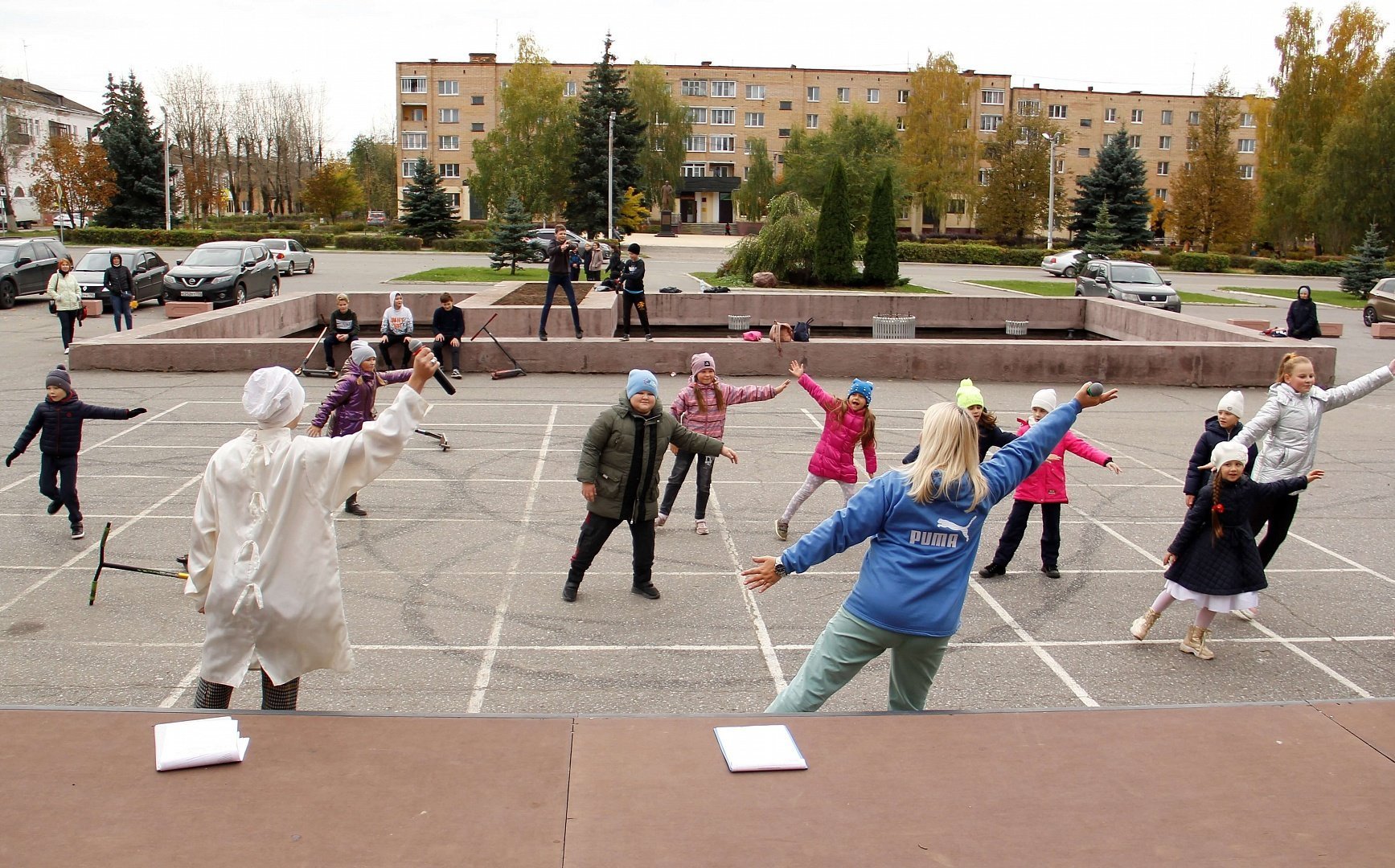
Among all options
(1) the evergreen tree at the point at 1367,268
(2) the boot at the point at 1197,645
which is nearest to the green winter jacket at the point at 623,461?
(2) the boot at the point at 1197,645

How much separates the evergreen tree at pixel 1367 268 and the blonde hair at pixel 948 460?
45424 mm

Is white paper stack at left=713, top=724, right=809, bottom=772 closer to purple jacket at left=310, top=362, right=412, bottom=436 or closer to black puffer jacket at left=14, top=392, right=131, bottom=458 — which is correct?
purple jacket at left=310, top=362, right=412, bottom=436

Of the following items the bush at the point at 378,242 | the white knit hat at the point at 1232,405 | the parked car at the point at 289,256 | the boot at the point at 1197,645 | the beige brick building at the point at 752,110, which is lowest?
the boot at the point at 1197,645

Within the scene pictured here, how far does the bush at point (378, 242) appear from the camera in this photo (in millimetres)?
59406

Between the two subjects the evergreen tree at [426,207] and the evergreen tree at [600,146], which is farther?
the evergreen tree at [600,146]

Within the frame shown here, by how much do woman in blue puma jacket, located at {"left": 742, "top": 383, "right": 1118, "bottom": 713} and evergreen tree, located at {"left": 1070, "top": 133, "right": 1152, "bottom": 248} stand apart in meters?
61.8

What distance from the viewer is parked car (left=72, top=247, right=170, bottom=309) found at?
3012cm

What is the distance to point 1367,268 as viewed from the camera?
143ft

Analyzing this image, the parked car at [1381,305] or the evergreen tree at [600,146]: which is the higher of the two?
the evergreen tree at [600,146]

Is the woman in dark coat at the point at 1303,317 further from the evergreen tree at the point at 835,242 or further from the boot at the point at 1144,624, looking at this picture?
the boot at the point at 1144,624

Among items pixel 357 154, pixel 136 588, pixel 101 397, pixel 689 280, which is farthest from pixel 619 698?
pixel 357 154

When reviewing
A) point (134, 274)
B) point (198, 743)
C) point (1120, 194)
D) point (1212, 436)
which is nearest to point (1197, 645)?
point (1212, 436)

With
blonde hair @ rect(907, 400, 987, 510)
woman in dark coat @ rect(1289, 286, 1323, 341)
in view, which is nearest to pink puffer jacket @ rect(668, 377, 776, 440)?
blonde hair @ rect(907, 400, 987, 510)

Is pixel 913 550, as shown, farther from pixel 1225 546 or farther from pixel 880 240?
pixel 880 240
